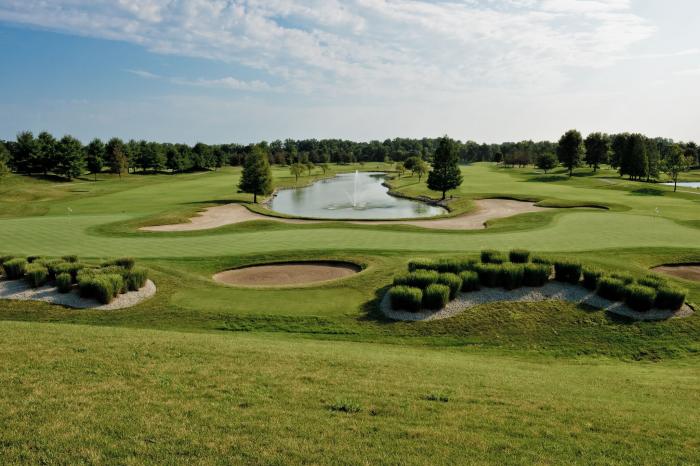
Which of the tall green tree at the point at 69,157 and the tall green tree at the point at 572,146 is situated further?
the tall green tree at the point at 572,146

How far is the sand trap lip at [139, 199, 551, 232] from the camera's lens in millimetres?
41344

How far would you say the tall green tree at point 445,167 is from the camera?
65375 mm

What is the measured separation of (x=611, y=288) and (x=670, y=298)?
2.10 m

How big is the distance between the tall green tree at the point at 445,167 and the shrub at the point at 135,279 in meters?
52.2

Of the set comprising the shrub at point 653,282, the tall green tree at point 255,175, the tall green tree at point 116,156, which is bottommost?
the shrub at point 653,282

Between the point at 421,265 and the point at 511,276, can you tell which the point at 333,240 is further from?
the point at 511,276

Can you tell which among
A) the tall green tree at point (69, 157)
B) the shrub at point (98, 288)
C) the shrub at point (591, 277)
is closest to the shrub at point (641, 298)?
Answer: the shrub at point (591, 277)

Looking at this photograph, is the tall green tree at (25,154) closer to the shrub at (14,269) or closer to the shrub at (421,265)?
the shrub at (14,269)

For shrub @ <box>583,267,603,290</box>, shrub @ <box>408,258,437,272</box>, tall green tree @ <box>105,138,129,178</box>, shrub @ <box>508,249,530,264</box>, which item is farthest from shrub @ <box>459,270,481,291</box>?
tall green tree @ <box>105,138,129,178</box>

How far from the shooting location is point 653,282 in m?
19.0

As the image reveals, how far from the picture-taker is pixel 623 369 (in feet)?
44.8

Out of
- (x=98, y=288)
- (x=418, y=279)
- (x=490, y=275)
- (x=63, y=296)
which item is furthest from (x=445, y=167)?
(x=63, y=296)

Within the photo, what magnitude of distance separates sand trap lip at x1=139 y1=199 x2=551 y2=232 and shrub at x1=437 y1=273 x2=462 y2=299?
2064 cm

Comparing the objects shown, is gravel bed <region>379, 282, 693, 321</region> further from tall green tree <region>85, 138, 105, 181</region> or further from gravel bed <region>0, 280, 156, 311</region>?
tall green tree <region>85, 138, 105, 181</region>
